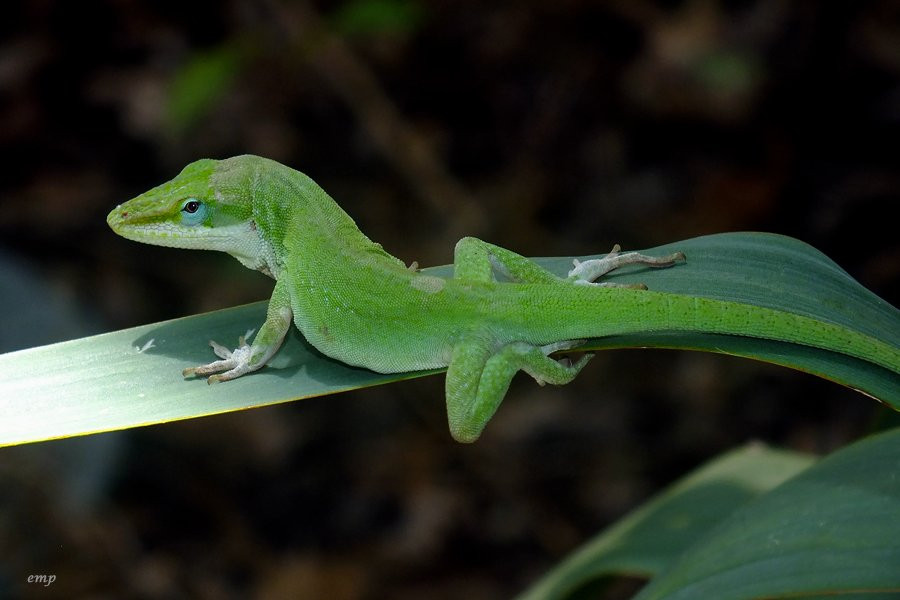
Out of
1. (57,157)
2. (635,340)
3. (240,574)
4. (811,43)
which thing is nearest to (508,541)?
(240,574)

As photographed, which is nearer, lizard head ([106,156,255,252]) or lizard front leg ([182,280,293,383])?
lizard front leg ([182,280,293,383])

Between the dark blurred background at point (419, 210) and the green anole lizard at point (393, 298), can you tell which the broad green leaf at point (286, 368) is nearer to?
the green anole lizard at point (393, 298)

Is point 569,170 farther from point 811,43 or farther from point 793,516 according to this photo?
point 793,516

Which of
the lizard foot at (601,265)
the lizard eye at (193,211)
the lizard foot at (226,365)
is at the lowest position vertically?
the lizard foot at (226,365)

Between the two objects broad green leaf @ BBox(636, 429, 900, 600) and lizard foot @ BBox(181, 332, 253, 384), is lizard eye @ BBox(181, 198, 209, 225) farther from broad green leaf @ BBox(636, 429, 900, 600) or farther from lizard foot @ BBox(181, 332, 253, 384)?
broad green leaf @ BBox(636, 429, 900, 600)

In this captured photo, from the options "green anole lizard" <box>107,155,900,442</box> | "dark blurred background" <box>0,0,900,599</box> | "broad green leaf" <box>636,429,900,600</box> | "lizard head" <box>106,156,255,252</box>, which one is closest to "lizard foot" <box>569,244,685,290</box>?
"green anole lizard" <box>107,155,900,442</box>

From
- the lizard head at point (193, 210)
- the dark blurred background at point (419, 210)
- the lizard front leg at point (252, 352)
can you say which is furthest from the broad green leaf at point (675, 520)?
the dark blurred background at point (419, 210)
